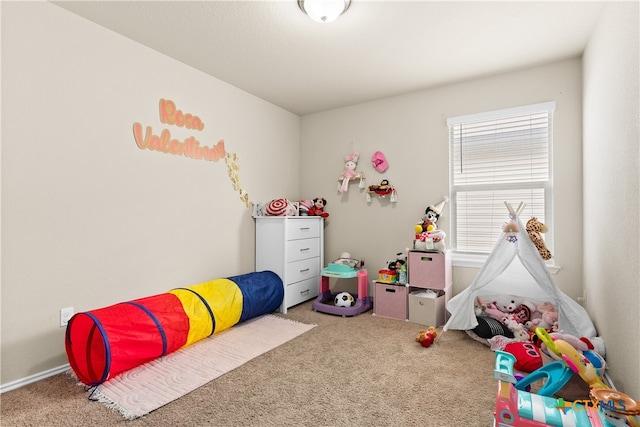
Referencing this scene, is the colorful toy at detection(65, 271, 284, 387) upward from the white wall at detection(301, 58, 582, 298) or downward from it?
downward

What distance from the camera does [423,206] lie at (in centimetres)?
356

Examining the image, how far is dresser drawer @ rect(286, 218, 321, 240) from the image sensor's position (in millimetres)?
3506

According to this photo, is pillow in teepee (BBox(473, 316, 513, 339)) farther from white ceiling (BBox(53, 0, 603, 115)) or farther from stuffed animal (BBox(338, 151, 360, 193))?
white ceiling (BBox(53, 0, 603, 115))

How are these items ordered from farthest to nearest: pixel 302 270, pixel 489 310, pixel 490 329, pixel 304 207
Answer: pixel 304 207, pixel 302 270, pixel 489 310, pixel 490 329

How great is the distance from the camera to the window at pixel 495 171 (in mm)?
3020

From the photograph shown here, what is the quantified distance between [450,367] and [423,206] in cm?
177

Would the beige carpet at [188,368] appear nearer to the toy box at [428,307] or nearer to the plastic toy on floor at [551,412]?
the toy box at [428,307]

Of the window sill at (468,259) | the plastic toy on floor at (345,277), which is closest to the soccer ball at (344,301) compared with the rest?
the plastic toy on floor at (345,277)

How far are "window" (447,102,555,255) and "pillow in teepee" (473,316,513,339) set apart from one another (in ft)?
2.63

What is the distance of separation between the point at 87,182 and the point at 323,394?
2.13 meters

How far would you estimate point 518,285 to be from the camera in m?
2.80

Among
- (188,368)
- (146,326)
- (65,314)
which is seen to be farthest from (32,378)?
(188,368)

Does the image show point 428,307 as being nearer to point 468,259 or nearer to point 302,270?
point 468,259

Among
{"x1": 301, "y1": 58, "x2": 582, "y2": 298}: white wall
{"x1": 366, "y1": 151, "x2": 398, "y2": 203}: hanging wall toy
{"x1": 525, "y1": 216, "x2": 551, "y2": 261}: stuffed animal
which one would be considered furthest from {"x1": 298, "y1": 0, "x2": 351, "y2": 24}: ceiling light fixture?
{"x1": 525, "y1": 216, "x2": 551, "y2": 261}: stuffed animal
